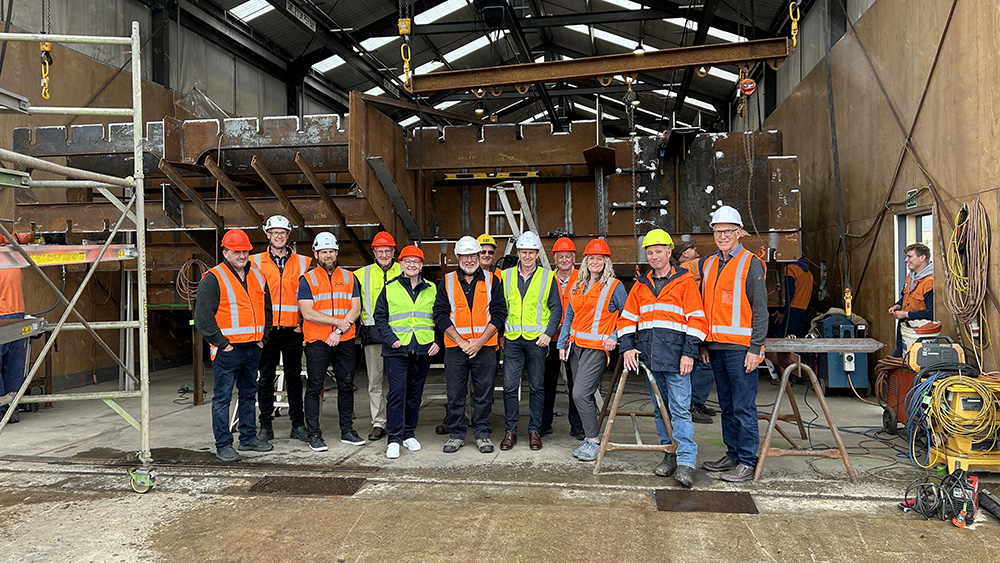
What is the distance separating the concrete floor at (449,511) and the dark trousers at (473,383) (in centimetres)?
29

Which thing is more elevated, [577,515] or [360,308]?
[360,308]

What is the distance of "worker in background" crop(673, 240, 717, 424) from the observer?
5.12 m

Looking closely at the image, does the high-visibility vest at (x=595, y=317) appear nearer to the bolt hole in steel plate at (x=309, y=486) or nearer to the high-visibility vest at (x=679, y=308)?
the high-visibility vest at (x=679, y=308)

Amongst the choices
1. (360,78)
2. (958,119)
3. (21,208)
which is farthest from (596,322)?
(360,78)

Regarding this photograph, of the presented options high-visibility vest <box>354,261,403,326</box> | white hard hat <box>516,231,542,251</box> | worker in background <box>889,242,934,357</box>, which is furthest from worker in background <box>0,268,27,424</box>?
worker in background <box>889,242,934,357</box>

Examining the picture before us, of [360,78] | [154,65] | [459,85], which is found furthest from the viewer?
[360,78]

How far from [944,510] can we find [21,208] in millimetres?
9442

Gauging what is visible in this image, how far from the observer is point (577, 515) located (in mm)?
4043

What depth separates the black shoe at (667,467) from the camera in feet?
15.7

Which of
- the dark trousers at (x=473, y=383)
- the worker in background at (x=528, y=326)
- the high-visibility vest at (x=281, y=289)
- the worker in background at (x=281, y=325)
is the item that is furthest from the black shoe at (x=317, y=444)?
the worker in background at (x=528, y=326)

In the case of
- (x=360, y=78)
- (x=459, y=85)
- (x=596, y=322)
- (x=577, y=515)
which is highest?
(x=360, y=78)

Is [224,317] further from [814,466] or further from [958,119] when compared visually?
[958,119]

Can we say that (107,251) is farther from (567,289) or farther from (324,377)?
(567,289)

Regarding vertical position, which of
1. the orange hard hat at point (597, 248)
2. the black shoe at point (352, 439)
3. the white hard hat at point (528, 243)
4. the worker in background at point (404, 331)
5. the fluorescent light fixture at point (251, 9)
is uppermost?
the fluorescent light fixture at point (251, 9)
